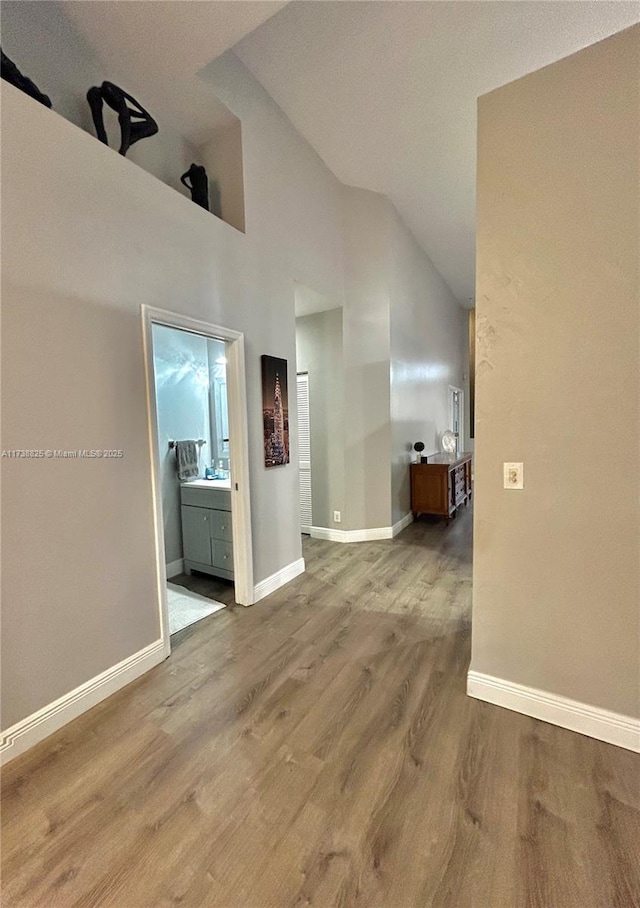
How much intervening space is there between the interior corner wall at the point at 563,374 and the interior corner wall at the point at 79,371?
1.77 m

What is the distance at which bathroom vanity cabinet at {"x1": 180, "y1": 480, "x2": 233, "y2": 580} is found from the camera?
3.31m

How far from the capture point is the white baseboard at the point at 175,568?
364 cm

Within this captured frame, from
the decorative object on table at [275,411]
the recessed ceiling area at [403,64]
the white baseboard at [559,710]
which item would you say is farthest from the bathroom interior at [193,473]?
the recessed ceiling area at [403,64]

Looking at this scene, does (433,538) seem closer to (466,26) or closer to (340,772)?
(340,772)

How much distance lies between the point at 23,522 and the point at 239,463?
142 centimetres

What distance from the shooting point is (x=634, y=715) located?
162 centimetres

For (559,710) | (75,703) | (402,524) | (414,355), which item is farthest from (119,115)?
(402,524)

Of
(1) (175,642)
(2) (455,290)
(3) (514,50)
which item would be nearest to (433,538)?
(1) (175,642)

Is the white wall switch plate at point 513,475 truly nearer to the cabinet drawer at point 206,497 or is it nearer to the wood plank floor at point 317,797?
the wood plank floor at point 317,797

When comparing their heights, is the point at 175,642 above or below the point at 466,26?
below

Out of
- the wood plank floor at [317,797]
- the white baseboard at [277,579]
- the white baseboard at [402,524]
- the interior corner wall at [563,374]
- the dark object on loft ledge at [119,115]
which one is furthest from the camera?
the white baseboard at [402,524]

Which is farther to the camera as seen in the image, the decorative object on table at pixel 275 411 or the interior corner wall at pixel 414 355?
the interior corner wall at pixel 414 355

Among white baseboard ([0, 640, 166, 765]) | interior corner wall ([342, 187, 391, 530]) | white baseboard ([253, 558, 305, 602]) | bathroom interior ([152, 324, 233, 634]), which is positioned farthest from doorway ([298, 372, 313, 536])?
white baseboard ([0, 640, 166, 765])

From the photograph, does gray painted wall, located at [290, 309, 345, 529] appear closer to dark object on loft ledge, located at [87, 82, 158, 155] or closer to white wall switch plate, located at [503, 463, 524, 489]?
dark object on loft ledge, located at [87, 82, 158, 155]
